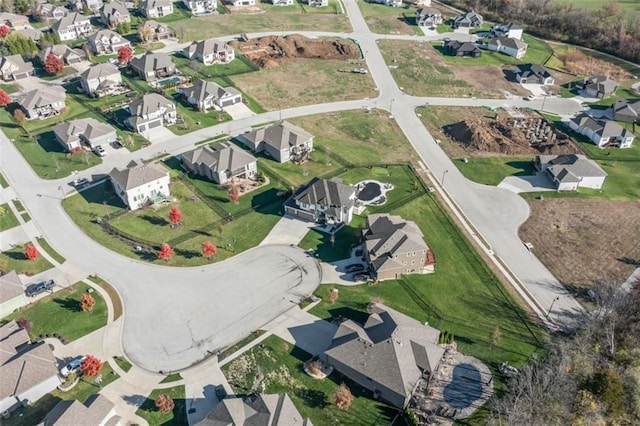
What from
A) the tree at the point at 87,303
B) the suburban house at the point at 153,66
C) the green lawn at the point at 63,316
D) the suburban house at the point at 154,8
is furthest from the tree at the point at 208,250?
the suburban house at the point at 154,8

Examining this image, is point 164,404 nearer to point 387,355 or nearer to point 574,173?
point 387,355

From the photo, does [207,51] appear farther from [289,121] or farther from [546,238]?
[546,238]

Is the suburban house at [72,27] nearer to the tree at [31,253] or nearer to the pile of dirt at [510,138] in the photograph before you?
the tree at [31,253]

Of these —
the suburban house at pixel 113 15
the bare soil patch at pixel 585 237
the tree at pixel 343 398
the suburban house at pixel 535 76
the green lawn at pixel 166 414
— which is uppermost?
the suburban house at pixel 113 15

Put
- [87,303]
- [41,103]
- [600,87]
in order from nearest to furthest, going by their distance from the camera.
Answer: [87,303] → [41,103] → [600,87]

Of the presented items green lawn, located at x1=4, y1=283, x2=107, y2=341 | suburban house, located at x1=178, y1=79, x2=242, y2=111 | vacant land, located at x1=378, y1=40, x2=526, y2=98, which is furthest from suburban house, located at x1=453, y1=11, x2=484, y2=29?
green lawn, located at x1=4, y1=283, x2=107, y2=341

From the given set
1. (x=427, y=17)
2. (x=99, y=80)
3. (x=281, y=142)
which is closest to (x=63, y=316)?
(x=281, y=142)
